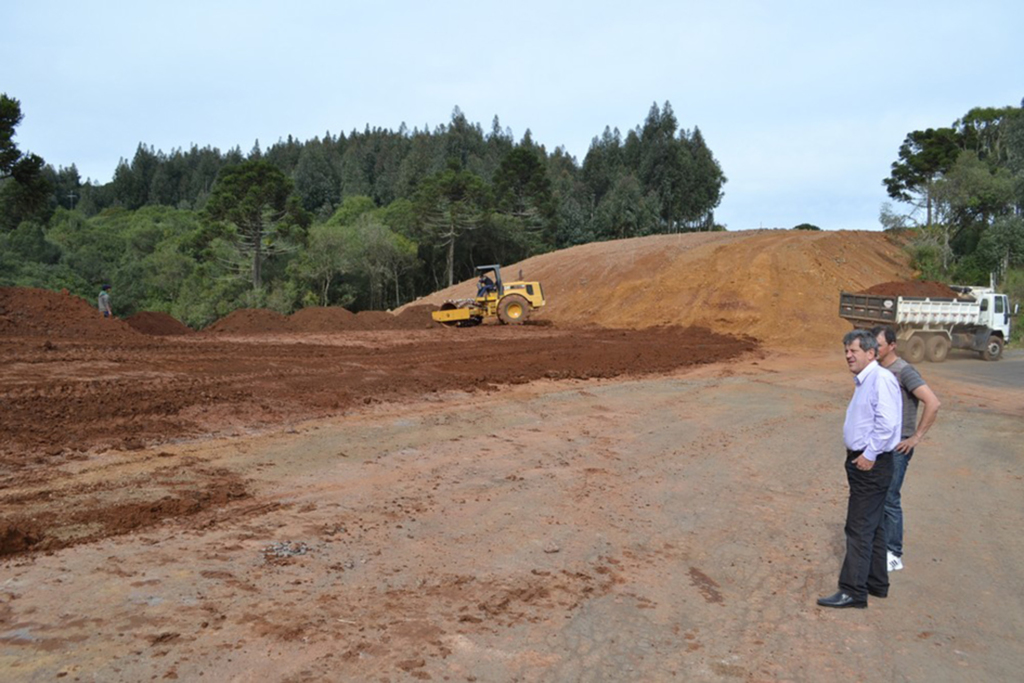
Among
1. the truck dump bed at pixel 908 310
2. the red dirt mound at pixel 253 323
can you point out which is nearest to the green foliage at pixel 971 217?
the truck dump bed at pixel 908 310

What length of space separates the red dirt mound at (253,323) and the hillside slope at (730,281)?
491 inches

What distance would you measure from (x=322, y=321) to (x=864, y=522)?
2646 cm

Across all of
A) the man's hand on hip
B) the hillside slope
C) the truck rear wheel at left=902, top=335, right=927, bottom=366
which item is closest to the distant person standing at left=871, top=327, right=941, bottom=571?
the man's hand on hip

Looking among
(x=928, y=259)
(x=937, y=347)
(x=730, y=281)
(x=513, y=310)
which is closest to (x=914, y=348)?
(x=937, y=347)

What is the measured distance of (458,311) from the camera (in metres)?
30.7

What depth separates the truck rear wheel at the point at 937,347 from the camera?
2425cm

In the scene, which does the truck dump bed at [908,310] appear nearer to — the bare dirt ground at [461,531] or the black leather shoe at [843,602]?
the bare dirt ground at [461,531]

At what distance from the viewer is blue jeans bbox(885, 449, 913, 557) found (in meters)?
6.30

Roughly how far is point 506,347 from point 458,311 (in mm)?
7299

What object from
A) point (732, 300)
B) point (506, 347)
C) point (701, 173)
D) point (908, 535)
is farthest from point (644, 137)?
point (908, 535)

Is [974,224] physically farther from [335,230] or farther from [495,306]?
[335,230]

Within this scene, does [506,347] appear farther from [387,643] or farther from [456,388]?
[387,643]

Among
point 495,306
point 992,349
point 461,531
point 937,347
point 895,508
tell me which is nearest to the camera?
point 895,508

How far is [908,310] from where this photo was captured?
23219 millimetres
